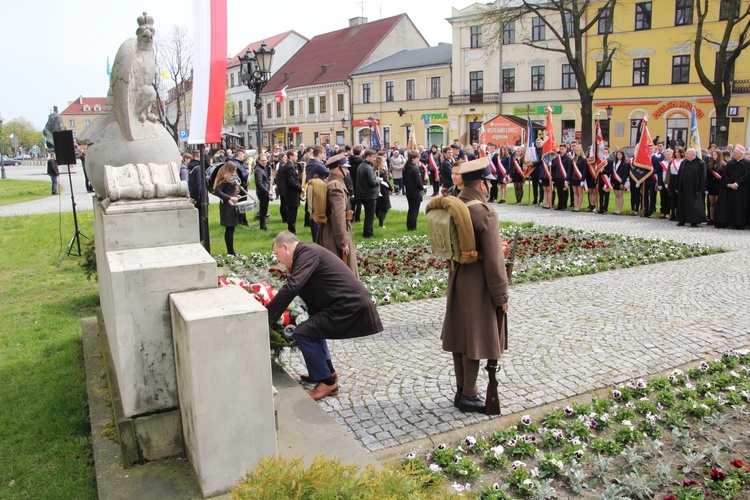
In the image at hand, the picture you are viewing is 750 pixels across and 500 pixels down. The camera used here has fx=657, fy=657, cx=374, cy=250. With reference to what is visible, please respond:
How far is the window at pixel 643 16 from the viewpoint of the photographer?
1731 inches

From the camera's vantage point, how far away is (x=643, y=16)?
145ft

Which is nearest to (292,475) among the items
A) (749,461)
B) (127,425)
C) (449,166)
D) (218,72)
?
(127,425)

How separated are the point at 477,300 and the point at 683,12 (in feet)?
147

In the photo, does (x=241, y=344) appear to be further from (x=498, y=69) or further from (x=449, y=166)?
(x=498, y=69)

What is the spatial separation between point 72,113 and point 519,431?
142246 millimetres

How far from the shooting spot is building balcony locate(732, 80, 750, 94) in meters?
39.1

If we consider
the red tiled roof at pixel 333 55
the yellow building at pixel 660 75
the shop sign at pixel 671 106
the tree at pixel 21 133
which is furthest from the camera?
the tree at pixel 21 133

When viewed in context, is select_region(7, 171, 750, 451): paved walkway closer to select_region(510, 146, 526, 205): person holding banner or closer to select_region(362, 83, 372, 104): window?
select_region(510, 146, 526, 205): person holding banner

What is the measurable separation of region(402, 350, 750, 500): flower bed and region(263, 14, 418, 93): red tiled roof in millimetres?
59891

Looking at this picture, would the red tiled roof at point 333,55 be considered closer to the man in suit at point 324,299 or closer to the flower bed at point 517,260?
the flower bed at point 517,260

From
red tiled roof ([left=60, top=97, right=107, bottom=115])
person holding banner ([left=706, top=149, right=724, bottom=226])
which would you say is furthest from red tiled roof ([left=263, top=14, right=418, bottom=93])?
red tiled roof ([left=60, top=97, right=107, bottom=115])

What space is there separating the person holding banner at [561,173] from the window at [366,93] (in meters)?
43.0

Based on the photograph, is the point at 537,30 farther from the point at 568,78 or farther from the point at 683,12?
the point at 683,12

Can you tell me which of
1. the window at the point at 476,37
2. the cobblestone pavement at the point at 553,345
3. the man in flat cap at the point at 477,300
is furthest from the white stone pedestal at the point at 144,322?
the window at the point at 476,37
